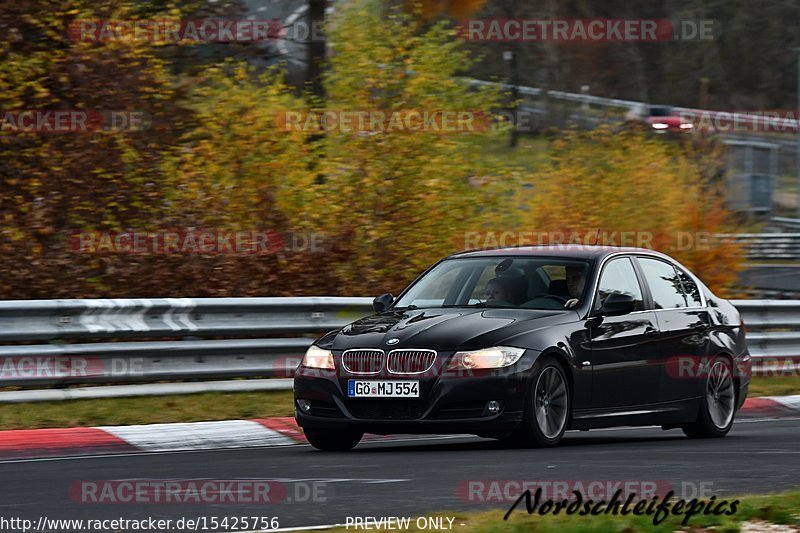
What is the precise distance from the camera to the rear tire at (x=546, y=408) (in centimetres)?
986

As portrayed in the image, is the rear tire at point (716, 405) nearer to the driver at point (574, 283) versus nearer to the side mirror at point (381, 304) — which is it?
the driver at point (574, 283)

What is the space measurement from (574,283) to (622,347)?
0.59m

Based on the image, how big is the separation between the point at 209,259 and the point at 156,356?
12.2 feet

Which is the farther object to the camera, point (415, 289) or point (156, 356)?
point (156, 356)

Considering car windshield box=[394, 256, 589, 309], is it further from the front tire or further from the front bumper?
the front bumper

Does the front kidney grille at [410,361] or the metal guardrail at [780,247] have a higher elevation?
the front kidney grille at [410,361]

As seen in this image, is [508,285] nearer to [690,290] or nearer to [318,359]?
[318,359]

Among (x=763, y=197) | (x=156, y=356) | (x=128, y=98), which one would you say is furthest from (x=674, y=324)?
(x=763, y=197)

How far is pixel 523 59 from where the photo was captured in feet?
205

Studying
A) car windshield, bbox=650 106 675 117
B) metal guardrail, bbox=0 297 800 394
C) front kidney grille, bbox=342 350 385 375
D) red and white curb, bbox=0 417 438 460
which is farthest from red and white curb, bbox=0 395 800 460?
car windshield, bbox=650 106 675 117

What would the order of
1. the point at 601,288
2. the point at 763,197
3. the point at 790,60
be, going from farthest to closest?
the point at 790,60, the point at 763,197, the point at 601,288

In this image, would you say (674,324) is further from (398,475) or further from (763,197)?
(763,197)

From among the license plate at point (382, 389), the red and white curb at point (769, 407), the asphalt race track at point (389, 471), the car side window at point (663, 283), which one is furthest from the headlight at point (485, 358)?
the red and white curb at point (769, 407)

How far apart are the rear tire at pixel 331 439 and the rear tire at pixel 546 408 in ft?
4.06
